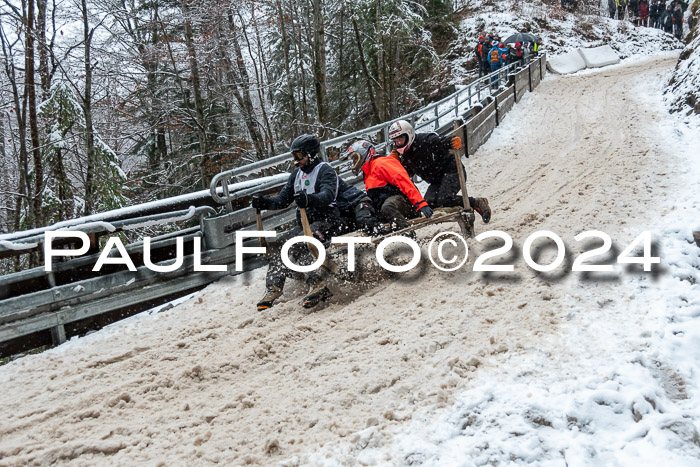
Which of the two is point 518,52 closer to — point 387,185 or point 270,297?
point 387,185

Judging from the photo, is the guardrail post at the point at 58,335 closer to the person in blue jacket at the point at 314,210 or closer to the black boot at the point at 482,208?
the person in blue jacket at the point at 314,210

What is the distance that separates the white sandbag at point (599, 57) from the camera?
2531 centimetres

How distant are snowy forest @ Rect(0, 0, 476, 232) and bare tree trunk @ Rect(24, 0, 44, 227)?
32 millimetres

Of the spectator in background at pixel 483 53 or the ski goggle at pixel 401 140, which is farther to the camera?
the spectator in background at pixel 483 53

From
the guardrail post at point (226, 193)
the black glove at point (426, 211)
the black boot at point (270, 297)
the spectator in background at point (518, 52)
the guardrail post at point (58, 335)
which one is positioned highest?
the spectator in background at point (518, 52)

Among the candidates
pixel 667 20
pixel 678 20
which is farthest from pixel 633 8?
pixel 678 20

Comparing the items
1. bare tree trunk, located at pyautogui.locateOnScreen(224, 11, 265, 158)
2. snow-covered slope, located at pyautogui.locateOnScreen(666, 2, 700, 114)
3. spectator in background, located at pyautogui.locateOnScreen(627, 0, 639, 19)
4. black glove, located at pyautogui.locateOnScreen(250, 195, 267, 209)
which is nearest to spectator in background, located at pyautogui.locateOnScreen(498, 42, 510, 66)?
snow-covered slope, located at pyautogui.locateOnScreen(666, 2, 700, 114)

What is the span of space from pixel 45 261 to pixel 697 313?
6.16 m

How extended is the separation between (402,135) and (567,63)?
22.1 m

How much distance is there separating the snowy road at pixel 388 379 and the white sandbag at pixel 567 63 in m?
20.6

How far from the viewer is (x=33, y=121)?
1319cm

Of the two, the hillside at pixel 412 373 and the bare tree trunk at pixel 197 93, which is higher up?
the bare tree trunk at pixel 197 93

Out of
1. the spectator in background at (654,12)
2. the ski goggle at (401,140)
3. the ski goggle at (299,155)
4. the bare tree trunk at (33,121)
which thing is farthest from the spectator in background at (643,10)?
the ski goggle at (299,155)

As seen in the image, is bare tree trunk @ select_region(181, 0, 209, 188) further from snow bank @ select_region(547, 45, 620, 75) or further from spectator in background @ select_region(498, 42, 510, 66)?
snow bank @ select_region(547, 45, 620, 75)
